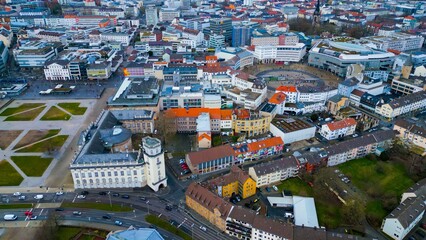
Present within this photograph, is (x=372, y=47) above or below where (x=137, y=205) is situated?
above

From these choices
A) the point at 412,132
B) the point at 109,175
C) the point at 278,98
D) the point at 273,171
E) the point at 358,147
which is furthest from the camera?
the point at 278,98

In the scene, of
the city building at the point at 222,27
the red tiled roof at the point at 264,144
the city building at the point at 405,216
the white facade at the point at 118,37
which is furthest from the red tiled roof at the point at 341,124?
the white facade at the point at 118,37

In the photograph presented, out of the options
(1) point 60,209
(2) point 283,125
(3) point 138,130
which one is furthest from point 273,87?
(1) point 60,209

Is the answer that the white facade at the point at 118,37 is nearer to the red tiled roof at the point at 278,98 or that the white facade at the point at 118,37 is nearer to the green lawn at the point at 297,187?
the red tiled roof at the point at 278,98

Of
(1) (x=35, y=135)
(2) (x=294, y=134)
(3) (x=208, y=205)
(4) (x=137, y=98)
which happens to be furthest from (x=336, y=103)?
(1) (x=35, y=135)

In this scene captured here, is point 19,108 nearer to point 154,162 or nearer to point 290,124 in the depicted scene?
point 154,162

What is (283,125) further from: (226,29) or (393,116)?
(226,29)
